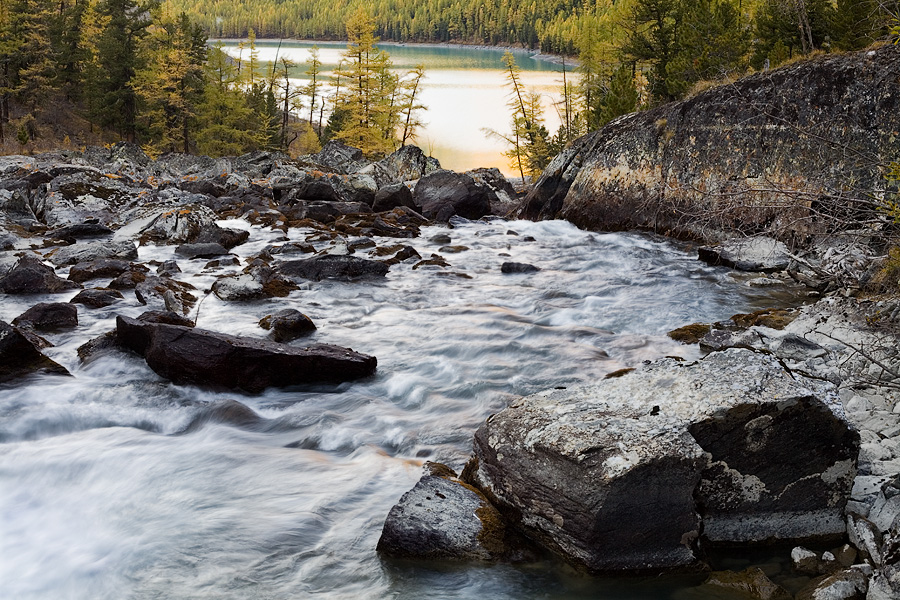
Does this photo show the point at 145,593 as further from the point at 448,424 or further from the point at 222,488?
the point at 448,424

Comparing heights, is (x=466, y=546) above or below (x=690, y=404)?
below

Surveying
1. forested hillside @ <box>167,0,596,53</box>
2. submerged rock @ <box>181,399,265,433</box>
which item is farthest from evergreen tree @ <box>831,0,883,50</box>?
forested hillside @ <box>167,0,596,53</box>

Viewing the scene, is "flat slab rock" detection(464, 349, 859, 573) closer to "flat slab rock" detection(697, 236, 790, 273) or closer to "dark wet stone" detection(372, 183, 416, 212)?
"flat slab rock" detection(697, 236, 790, 273)

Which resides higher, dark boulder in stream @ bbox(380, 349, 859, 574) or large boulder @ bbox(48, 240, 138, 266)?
dark boulder in stream @ bbox(380, 349, 859, 574)

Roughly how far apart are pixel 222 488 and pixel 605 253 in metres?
13.8

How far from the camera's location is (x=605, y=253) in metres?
18.7

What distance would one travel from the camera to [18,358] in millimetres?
9016

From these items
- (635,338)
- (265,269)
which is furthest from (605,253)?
(265,269)

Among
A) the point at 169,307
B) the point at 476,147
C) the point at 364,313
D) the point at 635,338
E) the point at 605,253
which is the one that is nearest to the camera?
the point at 635,338

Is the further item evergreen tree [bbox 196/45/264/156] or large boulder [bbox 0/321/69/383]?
evergreen tree [bbox 196/45/264/156]

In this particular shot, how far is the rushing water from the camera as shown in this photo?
5.50 meters

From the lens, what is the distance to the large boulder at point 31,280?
13.1 metres

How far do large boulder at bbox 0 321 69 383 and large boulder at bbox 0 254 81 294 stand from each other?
477cm

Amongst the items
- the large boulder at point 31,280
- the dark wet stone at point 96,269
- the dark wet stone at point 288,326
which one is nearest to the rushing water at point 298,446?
the dark wet stone at point 288,326
